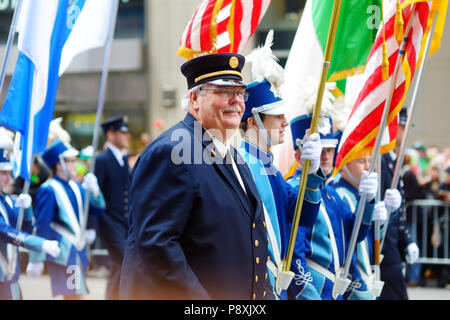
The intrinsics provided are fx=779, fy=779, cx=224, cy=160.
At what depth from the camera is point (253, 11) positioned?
584cm

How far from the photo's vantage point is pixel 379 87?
5.31 m

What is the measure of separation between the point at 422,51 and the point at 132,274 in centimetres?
318

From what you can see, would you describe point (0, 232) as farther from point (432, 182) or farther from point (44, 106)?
point (432, 182)

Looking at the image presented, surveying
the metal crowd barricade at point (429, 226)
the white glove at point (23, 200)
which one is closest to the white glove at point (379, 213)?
the white glove at point (23, 200)

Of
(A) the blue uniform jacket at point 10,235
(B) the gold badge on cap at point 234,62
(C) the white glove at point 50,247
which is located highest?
(B) the gold badge on cap at point 234,62

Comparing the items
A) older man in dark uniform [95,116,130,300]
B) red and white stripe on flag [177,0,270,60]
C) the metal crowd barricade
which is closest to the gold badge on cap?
red and white stripe on flag [177,0,270,60]

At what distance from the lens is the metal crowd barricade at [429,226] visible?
10.9 meters

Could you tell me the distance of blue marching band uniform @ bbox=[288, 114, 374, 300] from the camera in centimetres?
496

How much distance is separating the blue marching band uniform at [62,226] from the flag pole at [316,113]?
3392mm

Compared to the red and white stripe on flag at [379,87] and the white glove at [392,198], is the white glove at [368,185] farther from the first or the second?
the white glove at [392,198]

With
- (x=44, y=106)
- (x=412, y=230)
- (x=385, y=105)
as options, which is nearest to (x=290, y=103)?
(x=385, y=105)

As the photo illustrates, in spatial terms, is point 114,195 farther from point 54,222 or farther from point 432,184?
point 432,184

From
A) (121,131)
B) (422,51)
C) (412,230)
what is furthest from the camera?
(412,230)

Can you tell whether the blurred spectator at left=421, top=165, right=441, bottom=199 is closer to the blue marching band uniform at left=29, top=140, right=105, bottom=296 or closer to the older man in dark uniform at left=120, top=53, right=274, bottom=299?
the blue marching band uniform at left=29, top=140, right=105, bottom=296
